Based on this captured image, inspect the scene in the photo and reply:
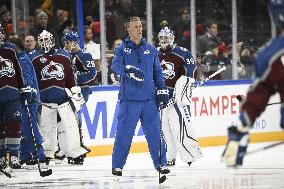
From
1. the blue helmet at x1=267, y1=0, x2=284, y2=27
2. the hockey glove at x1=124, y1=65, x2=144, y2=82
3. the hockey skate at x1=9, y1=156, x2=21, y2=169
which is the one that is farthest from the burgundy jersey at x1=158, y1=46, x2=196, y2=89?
A: the blue helmet at x1=267, y1=0, x2=284, y2=27

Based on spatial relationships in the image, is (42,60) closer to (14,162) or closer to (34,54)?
(34,54)

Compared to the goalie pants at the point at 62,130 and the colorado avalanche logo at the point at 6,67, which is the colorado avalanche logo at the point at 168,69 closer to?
the goalie pants at the point at 62,130

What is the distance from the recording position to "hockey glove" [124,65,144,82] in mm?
9031

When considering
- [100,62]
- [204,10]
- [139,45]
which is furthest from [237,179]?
[204,10]

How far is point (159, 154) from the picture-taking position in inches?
371

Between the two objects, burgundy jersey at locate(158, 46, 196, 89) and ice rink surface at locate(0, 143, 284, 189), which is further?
burgundy jersey at locate(158, 46, 196, 89)

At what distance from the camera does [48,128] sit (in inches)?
437

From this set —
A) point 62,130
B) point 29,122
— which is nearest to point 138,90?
point 29,122

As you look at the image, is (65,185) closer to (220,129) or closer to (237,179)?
(237,179)

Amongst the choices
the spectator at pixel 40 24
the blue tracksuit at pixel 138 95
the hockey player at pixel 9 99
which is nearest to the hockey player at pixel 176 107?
the blue tracksuit at pixel 138 95

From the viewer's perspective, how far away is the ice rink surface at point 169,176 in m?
9.30

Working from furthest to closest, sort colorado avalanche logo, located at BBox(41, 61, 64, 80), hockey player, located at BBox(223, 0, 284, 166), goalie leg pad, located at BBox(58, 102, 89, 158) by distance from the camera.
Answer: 1. goalie leg pad, located at BBox(58, 102, 89, 158)
2. colorado avalanche logo, located at BBox(41, 61, 64, 80)
3. hockey player, located at BBox(223, 0, 284, 166)

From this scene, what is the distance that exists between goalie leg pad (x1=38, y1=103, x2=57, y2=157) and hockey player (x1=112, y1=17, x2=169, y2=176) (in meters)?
1.82

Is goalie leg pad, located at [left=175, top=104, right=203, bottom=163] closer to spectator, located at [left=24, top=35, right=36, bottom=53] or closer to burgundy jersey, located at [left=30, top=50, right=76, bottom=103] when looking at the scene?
burgundy jersey, located at [left=30, top=50, right=76, bottom=103]
